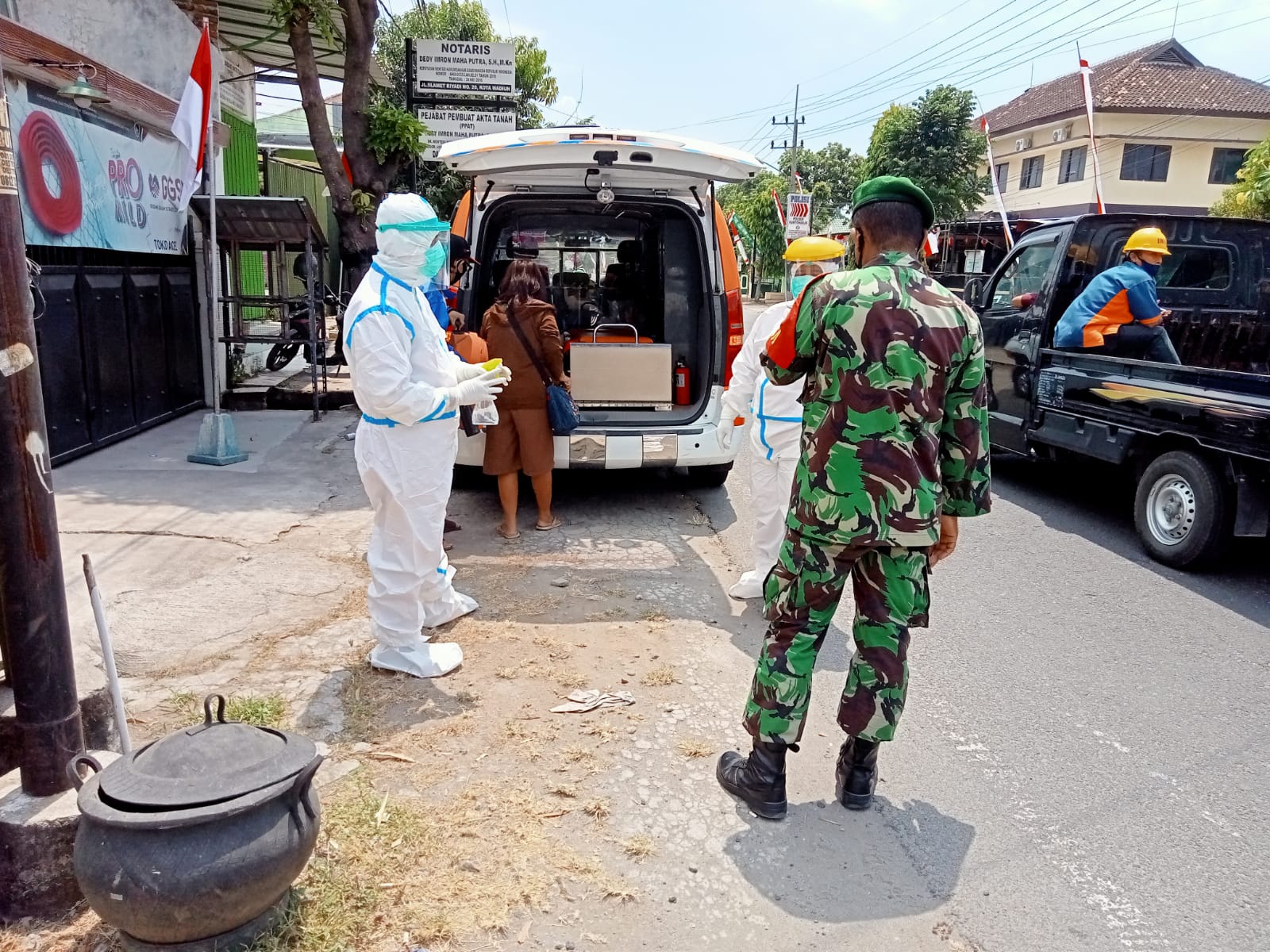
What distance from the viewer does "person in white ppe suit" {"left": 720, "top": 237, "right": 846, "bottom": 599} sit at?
4.41 metres

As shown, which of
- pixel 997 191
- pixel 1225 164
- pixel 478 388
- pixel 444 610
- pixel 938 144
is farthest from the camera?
pixel 1225 164

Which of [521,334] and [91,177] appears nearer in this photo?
[521,334]

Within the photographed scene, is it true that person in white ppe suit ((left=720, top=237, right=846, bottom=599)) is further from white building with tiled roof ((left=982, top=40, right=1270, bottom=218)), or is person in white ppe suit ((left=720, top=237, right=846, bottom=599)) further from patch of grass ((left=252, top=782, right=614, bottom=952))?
white building with tiled roof ((left=982, top=40, right=1270, bottom=218))

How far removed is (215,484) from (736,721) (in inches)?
183

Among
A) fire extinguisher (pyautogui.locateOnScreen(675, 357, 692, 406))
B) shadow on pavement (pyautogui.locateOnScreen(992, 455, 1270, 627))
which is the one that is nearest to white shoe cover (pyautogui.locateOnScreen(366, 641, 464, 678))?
fire extinguisher (pyautogui.locateOnScreen(675, 357, 692, 406))

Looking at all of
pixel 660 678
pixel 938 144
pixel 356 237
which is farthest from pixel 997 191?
pixel 938 144

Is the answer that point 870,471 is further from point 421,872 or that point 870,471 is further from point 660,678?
point 421,872

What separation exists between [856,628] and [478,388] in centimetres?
175

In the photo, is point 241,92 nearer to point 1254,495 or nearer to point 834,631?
point 834,631

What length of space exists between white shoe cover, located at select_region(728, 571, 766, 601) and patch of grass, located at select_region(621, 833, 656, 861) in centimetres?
211

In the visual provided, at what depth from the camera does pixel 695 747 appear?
10.7ft

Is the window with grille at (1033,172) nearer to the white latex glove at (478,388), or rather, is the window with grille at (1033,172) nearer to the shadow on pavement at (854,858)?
the white latex glove at (478,388)

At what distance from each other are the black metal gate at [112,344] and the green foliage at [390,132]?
2.22 meters

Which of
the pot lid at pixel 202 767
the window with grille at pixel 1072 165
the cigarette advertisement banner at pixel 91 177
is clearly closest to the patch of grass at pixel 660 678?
the pot lid at pixel 202 767
